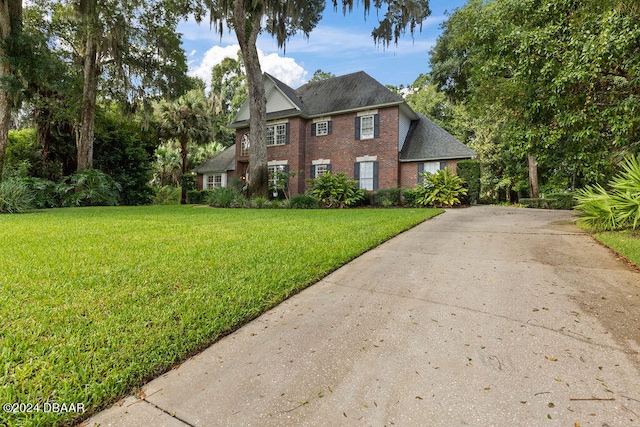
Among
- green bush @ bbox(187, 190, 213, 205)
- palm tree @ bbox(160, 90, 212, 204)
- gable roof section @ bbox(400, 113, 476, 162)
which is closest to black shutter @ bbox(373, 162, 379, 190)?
gable roof section @ bbox(400, 113, 476, 162)

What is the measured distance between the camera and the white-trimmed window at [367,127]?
15.5 meters

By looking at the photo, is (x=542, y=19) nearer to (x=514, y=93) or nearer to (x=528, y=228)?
(x=514, y=93)

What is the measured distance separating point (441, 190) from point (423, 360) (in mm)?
12182

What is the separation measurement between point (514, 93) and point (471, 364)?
7.51 metres

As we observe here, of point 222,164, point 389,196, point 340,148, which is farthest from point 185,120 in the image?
point 389,196

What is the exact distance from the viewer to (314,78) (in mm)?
30891

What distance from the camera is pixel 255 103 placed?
1334cm

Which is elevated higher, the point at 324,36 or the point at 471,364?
the point at 324,36

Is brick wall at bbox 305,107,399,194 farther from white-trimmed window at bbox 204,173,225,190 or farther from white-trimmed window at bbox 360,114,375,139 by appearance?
white-trimmed window at bbox 204,173,225,190

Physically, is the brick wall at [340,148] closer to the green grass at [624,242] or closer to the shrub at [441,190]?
the shrub at [441,190]

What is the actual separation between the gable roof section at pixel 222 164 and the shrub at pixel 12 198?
10.8m

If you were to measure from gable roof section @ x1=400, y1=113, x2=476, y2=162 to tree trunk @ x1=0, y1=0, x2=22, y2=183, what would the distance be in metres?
14.9

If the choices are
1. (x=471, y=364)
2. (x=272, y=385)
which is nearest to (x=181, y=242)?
(x=272, y=385)

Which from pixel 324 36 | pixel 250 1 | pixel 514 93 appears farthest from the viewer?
pixel 324 36
